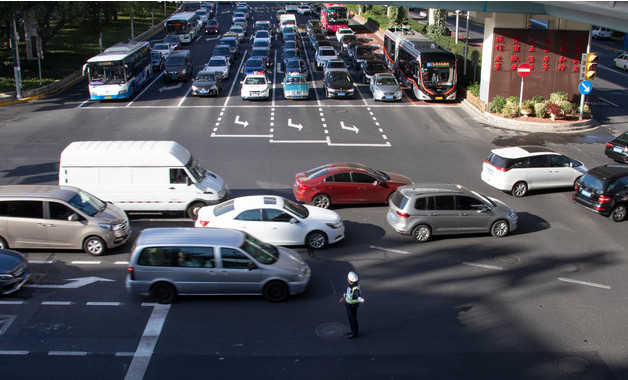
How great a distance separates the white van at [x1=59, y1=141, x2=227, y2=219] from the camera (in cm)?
1725

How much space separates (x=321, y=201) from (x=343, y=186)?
83 centimetres

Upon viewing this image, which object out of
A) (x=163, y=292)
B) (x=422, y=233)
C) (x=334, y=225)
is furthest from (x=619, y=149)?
(x=163, y=292)

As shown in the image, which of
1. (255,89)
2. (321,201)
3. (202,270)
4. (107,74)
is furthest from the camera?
(255,89)

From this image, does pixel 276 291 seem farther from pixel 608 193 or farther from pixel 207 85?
pixel 207 85

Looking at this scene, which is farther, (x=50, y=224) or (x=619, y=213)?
(x=619, y=213)

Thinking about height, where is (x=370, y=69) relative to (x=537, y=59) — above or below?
below

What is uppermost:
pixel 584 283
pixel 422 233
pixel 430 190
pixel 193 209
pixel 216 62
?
pixel 216 62

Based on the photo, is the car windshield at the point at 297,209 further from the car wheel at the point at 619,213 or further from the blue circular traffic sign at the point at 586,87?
the blue circular traffic sign at the point at 586,87

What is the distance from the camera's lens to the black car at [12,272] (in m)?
12.5

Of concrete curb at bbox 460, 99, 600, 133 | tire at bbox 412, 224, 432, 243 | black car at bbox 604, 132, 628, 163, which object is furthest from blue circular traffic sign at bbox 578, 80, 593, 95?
tire at bbox 412, 224, 432, 243

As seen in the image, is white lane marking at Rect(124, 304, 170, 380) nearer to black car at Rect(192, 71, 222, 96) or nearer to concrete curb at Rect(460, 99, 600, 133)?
concrete curb at Rect(460, 99, 600, 133)

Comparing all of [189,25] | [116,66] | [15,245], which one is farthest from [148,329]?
[189,25]

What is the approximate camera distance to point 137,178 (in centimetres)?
1736

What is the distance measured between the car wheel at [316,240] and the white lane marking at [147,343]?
4.33 metres
